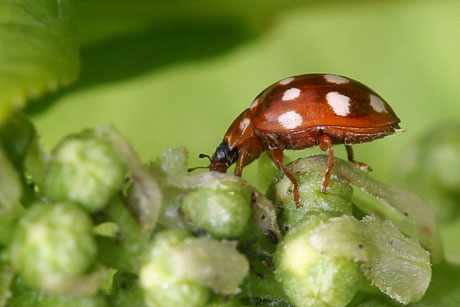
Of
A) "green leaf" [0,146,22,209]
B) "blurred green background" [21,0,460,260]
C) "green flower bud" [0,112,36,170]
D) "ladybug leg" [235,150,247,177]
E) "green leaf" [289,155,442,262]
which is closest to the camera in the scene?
"green leaf" [0,146,22,209]

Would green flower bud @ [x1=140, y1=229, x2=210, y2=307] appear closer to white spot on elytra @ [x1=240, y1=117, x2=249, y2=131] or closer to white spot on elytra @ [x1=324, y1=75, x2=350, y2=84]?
white spot on elytra @ [x1=324, y1=75, x2=350, y2=84]

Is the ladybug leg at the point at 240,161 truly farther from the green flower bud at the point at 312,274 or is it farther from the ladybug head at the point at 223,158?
the green flower bud at the point at 312,274

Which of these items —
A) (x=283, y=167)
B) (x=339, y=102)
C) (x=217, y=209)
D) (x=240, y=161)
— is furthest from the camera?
(x=240, y=161)

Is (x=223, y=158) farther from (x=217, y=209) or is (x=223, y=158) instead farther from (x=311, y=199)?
(x=217, y=209)

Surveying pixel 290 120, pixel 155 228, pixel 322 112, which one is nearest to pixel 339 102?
pixel 322 112

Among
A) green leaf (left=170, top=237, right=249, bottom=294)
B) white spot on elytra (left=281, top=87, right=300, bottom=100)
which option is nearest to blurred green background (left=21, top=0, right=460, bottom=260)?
white spot on elytra (left=281, top=87, right=300, bottom=100)

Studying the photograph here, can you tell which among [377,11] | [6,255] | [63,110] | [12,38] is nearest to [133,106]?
[63,110]
